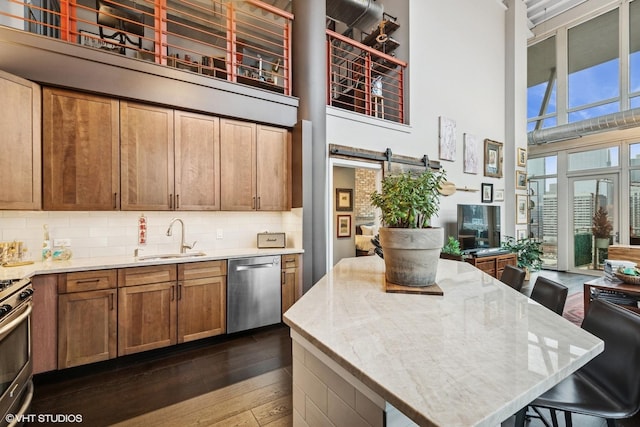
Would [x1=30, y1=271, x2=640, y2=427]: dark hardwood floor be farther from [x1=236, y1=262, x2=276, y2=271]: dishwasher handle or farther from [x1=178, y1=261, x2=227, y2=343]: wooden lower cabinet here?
[x1=236, y1=262, x2=276, y2=271]: dishwasher handle

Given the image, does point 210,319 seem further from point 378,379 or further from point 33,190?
point 378,379

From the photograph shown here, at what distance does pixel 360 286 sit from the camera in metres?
1.48

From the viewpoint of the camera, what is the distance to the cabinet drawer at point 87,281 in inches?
92.9

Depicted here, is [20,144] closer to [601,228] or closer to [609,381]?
[609,381]

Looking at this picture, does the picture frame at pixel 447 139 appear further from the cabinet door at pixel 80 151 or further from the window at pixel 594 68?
the cabinet door at pixel 80 151

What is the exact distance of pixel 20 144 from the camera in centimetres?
236

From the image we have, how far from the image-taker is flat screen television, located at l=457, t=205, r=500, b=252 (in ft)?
17.2

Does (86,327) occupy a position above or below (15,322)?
below

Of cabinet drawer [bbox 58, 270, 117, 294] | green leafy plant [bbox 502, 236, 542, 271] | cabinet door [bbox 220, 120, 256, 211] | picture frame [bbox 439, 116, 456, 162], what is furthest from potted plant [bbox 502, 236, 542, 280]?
cabinet drawer [bbox 58, 270, 117, 294]

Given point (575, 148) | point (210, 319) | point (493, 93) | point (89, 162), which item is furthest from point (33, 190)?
point (575, 148)

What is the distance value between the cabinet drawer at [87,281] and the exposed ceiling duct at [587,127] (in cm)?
833

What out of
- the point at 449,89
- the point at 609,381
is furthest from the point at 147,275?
the point at 449,89

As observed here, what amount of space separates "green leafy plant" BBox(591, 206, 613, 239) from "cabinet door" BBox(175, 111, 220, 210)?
25.9 ft

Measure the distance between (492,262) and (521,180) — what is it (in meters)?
2.55
